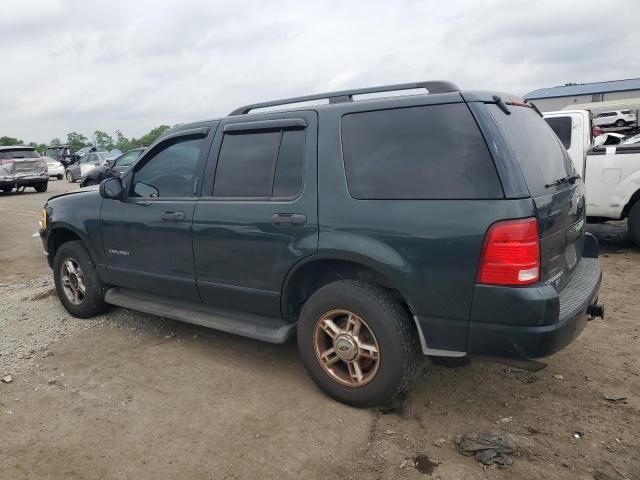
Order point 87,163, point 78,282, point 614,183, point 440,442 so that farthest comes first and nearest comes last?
point 87,163, point 614,183, point 78,282, point 440,442

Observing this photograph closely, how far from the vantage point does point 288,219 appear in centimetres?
322

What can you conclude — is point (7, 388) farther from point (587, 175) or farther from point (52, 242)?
point (587, 175)

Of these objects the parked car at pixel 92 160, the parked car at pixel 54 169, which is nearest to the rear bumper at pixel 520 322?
the parked car at pixel 92 160

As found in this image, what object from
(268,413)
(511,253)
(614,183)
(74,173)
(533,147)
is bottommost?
(268,413)

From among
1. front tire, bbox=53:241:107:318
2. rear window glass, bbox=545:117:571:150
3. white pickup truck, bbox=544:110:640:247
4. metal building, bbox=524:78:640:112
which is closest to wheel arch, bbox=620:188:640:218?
→ white pickup truck, bbox=544:110:640:247

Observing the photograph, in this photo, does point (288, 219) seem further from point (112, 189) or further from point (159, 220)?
point (112, 189)

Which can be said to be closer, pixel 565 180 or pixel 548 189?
pixel 548 189

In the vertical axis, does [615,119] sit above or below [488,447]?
above

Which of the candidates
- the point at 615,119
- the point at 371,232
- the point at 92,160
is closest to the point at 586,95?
the point at 615,119

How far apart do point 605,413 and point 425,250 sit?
58.9 inches

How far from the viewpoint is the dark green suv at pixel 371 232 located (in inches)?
103

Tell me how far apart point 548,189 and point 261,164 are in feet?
5.88

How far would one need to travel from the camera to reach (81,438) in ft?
9.68

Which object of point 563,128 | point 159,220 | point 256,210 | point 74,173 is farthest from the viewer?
point 74,173
